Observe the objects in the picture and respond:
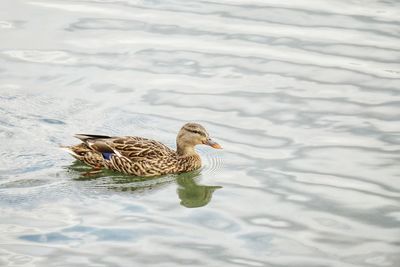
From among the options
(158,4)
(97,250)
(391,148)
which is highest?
(158,4)

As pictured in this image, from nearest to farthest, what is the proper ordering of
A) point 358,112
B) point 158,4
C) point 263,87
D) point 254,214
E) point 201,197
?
point 254,214 < point 201,197 < point 358,112 < point 263,87 < point 158,4

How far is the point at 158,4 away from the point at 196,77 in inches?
142

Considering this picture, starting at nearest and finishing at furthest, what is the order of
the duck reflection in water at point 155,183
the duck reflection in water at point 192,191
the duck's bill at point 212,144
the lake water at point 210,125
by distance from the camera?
the lake water at point 210,125
the duck reflection in water at point 192,191
the duck reflection in water at point 155,183
the duck's bill at point 212,144

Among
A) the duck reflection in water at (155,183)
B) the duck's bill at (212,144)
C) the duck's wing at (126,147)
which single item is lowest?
the duck reflection in water at (155,183)

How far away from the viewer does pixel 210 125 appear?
14070 mm

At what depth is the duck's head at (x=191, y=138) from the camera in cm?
1295

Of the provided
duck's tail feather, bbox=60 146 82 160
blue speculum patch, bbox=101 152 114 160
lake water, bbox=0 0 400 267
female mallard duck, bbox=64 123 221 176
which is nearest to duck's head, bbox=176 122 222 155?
female mallard duck, bbox=64 123 221 176

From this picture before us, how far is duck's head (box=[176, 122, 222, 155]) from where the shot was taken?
13.0 m

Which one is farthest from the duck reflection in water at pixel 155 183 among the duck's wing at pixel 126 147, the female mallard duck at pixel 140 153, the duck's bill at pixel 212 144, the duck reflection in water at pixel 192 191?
the duck's bill at pixel 212 144

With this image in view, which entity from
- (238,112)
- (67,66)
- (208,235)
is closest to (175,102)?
(238,112)

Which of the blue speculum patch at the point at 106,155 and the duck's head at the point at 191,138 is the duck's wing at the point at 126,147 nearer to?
the blue speculum patch at the point at 106,155

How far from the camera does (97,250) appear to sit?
1017cm

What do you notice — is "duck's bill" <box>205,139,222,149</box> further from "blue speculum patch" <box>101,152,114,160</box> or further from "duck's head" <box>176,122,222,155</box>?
"blue speculum patch" <box>101,152,114,160</box>

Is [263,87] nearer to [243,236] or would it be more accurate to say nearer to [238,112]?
[238,112]
